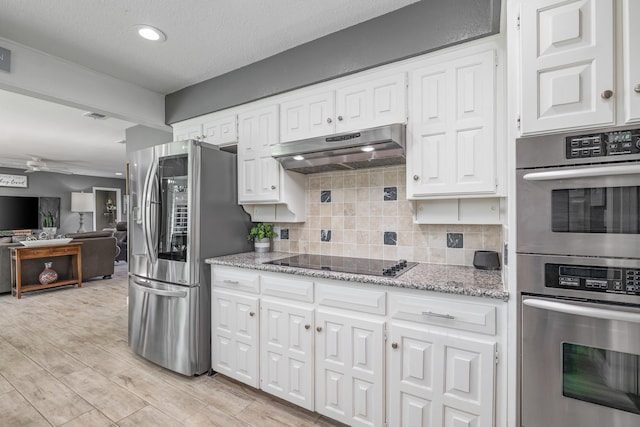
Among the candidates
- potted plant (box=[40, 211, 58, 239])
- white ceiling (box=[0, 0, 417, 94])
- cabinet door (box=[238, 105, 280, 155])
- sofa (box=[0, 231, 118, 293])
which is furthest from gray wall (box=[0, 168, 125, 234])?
cabinet door (box=[238, 105, 280, 155])

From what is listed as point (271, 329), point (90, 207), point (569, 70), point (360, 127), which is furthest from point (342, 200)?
point (90, 207)

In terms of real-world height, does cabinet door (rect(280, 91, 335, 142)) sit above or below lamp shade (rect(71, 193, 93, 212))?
above

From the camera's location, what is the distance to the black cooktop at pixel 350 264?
72.5 inches

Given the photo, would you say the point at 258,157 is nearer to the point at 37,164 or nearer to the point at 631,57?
the point at 631,57

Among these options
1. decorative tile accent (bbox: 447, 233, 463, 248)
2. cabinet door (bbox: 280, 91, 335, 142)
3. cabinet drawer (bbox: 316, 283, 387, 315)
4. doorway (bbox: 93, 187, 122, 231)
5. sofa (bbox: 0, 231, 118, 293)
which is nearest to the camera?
cabinet drawer (bbox: 316, 283, 387, 315)

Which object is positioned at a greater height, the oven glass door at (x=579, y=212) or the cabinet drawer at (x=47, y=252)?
the oven glass door at (x=579, y=212)

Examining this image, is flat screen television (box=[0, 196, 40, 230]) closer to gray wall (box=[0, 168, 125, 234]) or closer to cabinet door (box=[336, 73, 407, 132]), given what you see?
gray wall (box=[0, 168, 125, 234])

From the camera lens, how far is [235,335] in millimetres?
2232

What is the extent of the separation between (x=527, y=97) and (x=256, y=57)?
Result: 200cm

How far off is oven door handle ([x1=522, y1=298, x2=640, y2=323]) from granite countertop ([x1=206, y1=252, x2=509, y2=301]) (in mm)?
116

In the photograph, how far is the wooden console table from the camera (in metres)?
4.64

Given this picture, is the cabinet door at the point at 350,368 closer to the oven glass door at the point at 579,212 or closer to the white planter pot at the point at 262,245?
the oven glass door at the point at 579,212

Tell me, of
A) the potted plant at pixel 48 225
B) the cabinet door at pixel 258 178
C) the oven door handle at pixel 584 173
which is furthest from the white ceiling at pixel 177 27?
the potted plant at pixel 48 225

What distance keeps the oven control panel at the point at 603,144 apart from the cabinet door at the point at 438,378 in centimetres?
87
